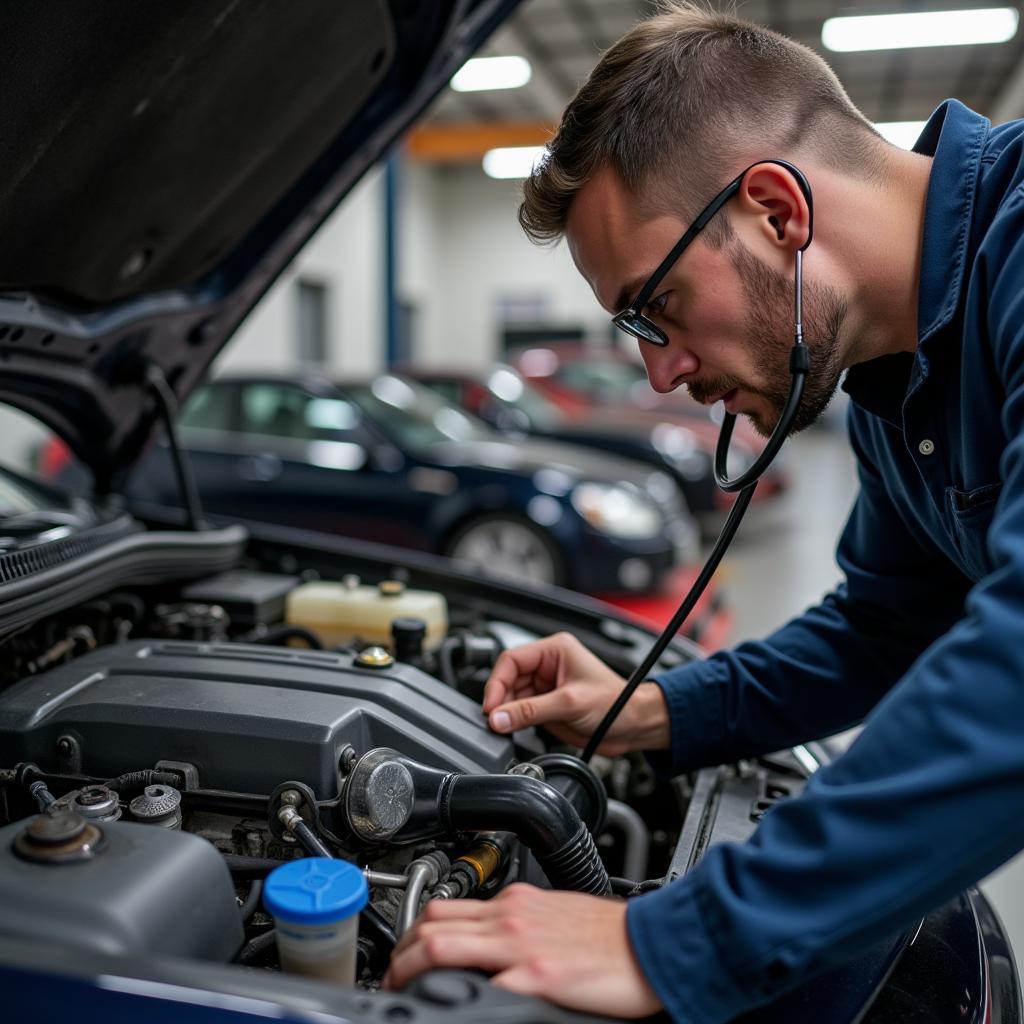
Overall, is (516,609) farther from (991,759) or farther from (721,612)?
(721,612)

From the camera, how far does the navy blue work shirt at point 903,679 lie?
29.0 inches

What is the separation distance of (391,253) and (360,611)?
920 cm

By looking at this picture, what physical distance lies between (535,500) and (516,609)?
238 centimetres

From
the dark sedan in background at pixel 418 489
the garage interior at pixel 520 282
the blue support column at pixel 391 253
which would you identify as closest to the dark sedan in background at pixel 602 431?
the garage interior at pixel 520 282

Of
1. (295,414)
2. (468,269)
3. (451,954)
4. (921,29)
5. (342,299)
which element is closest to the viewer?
(451,954)

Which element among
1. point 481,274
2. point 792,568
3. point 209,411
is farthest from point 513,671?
point 481,274

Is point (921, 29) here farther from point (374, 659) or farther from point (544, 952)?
point (544, 952)

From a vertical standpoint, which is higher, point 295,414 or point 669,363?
point 669,363

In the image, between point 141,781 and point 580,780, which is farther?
point 580,780

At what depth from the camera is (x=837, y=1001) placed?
96 cm

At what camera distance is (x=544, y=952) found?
785 mm

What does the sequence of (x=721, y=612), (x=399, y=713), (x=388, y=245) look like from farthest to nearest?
(x=388, y=245) < (x=721, y=612) < (x=399, y=713)

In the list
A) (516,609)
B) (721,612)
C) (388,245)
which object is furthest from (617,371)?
(516,609)

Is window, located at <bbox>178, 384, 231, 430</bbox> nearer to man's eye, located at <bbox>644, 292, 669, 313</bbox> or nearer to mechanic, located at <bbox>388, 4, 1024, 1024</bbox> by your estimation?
mechanic, located at <bbox>388, 4, 1024, 1024</bbox>
